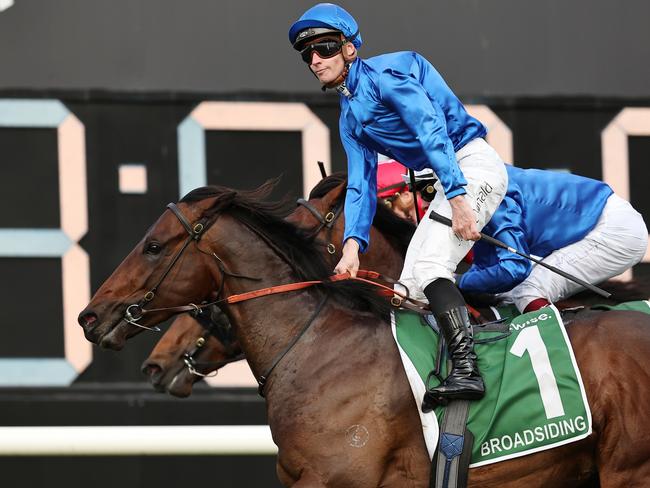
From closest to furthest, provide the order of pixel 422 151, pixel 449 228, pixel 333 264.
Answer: pixel 449 228
pixel 422 151
pixel 333 264

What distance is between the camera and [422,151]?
3309 millimetres

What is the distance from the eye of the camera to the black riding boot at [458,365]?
3051 millimetres

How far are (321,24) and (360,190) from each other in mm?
536

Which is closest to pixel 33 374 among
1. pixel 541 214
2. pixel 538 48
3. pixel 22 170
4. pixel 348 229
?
pixel 22 170

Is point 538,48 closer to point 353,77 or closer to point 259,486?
point 353,77

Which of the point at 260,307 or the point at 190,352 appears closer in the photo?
the point at 260,307

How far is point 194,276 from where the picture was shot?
10.8ft

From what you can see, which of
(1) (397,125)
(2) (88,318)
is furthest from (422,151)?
(2) (88,318)

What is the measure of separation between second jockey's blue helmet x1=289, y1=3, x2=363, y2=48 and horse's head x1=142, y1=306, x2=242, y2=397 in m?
1.49

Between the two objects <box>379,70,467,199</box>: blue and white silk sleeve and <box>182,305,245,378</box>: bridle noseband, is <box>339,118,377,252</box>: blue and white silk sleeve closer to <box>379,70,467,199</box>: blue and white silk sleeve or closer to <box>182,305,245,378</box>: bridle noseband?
<box>379,70,467,199</box>: blue and white silk sleeve

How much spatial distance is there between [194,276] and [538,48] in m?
2.46

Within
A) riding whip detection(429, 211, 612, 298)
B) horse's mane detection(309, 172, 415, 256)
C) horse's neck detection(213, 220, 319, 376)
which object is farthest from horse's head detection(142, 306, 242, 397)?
riding whip detection(429, 211, 612, 298)

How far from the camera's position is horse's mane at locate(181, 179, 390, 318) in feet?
10.9

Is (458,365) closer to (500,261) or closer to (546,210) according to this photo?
(500,261)
